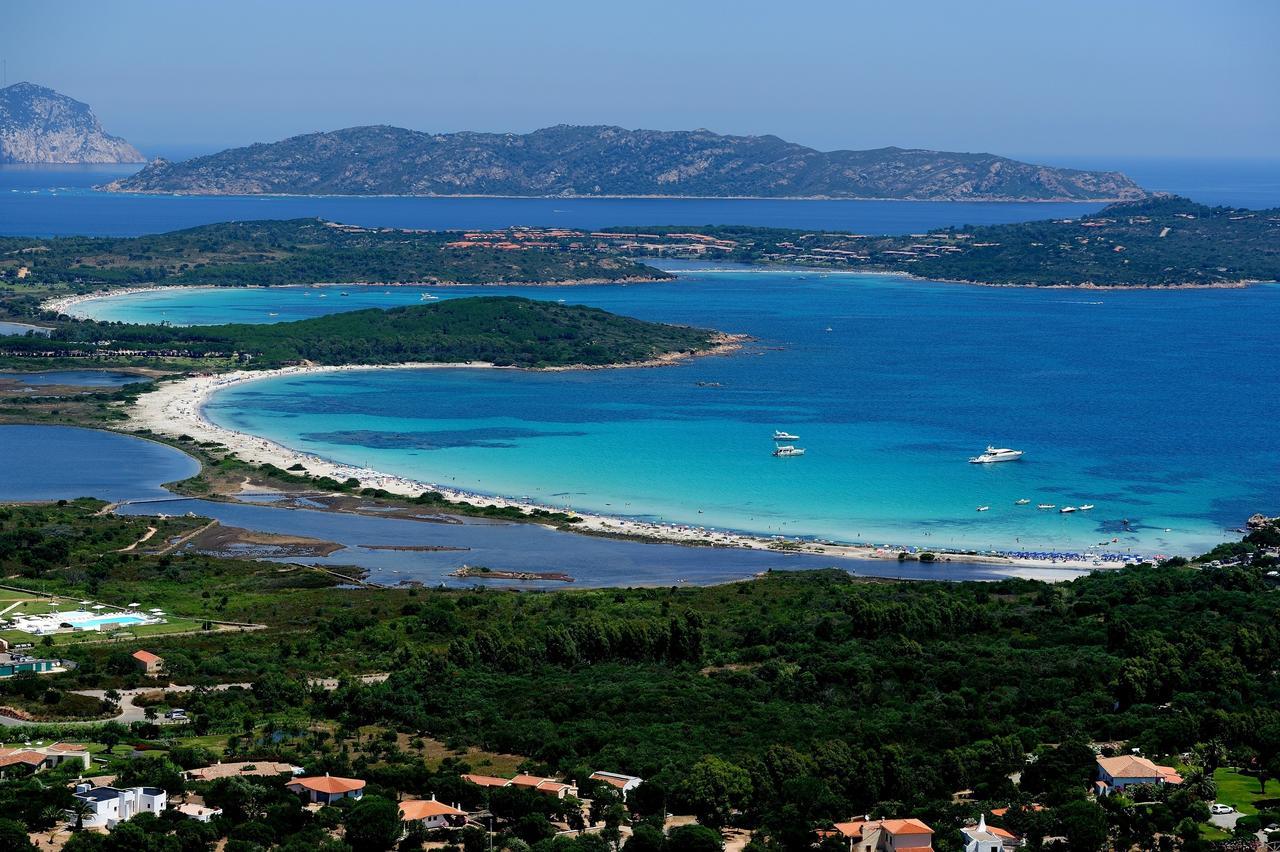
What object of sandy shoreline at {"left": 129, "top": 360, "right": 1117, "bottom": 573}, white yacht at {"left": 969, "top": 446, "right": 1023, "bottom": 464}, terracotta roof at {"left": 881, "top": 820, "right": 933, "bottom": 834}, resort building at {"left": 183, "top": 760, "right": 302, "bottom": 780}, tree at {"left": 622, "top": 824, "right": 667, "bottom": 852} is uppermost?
white yacht at {"left": 969, "top": 446, "right": 1023, "bottom": 464}

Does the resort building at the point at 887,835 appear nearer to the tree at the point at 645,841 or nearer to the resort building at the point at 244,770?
the tree at the point at 645,841

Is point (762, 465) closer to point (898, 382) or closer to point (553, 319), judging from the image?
point (898, 382)

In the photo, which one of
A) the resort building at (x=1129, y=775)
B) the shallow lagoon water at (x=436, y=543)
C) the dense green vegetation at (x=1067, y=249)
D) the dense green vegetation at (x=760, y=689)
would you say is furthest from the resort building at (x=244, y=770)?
the dense green vegetation at (x=1067, y=249)

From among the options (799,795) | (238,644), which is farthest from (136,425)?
(799,795)

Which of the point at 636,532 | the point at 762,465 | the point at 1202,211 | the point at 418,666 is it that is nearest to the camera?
the point at 418,666

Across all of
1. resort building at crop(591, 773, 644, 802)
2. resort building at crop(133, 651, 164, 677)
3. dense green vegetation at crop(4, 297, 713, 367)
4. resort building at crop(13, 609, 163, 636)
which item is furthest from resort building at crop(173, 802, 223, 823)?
dense green vegetation at crop(4, 297, 713, 367)

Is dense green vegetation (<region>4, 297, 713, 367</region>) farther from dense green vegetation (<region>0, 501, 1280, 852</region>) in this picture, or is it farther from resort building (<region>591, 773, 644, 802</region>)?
resort building (<region>591, 773, 644, 802</region>)

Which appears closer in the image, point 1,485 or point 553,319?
point 1,485
